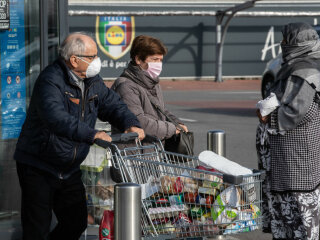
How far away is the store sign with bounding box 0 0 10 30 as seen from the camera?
18.9 feet

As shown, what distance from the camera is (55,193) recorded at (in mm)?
4883

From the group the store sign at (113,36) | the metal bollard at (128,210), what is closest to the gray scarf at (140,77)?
the metal bollard at (128,210)

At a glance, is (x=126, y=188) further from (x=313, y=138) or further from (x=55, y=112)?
(x=313, y=138)

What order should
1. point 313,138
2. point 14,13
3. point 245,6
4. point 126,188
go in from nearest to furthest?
point 126,188
point 313,138
point 14,13
point 245,6

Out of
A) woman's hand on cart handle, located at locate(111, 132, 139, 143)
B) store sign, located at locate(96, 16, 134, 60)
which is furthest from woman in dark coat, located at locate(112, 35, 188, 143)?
store sign, located at locate(96, 16, 134, 60)

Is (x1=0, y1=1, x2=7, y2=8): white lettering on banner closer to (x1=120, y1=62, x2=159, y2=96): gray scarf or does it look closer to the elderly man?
(x1=120, y1=62, x2=159, y2=96): gray scarf

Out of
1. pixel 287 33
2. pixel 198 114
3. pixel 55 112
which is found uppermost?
pixel 287 33

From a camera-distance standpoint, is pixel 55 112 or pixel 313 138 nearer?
pixel 55 112

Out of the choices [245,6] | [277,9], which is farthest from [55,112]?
[277,9]

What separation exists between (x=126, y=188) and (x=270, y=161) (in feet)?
4.96

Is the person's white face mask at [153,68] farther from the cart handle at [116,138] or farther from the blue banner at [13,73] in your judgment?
the cart handle at [116,138]

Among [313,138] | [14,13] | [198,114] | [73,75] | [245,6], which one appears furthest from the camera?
[245,6]

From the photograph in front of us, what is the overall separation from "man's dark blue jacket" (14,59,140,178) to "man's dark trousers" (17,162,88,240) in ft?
0.24

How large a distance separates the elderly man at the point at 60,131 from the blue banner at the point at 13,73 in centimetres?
118
